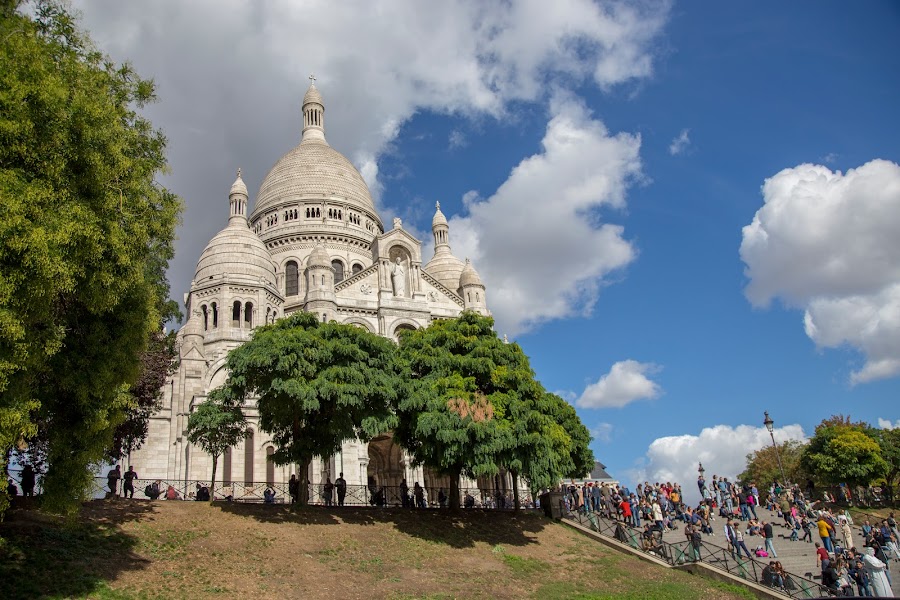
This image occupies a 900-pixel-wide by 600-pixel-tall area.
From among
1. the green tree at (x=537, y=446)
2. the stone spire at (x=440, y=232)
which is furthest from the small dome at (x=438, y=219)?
the green tree at (x=537, y=446)

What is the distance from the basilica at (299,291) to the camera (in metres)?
35.6

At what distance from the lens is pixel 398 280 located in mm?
42188

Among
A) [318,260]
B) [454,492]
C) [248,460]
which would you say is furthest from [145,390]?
[318,260]

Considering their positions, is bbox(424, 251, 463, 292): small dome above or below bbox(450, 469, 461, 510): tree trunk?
above

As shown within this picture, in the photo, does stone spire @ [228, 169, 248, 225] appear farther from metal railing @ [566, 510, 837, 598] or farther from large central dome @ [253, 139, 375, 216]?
metal railing @ [566, 510, 837, 598]

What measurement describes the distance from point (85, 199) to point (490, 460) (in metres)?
14.8

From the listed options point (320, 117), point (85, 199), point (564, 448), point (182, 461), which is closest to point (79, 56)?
point (85, 199)

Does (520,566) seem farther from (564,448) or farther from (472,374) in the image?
(472,374)

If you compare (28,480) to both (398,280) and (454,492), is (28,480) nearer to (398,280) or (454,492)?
(454,492)

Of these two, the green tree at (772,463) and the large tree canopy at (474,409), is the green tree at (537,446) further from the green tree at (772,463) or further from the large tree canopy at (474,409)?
the green tree at (772,463)

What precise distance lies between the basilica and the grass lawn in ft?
23.2

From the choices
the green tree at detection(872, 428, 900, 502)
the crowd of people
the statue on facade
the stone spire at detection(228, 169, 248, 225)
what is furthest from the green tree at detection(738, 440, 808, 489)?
the stone spire at detection(228, 169, 248, 225)

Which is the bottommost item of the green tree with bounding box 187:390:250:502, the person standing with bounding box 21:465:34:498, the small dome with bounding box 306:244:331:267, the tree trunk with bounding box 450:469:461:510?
the tree trunk with bounding box 450:469:461:510

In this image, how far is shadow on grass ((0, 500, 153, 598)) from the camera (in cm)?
1334
